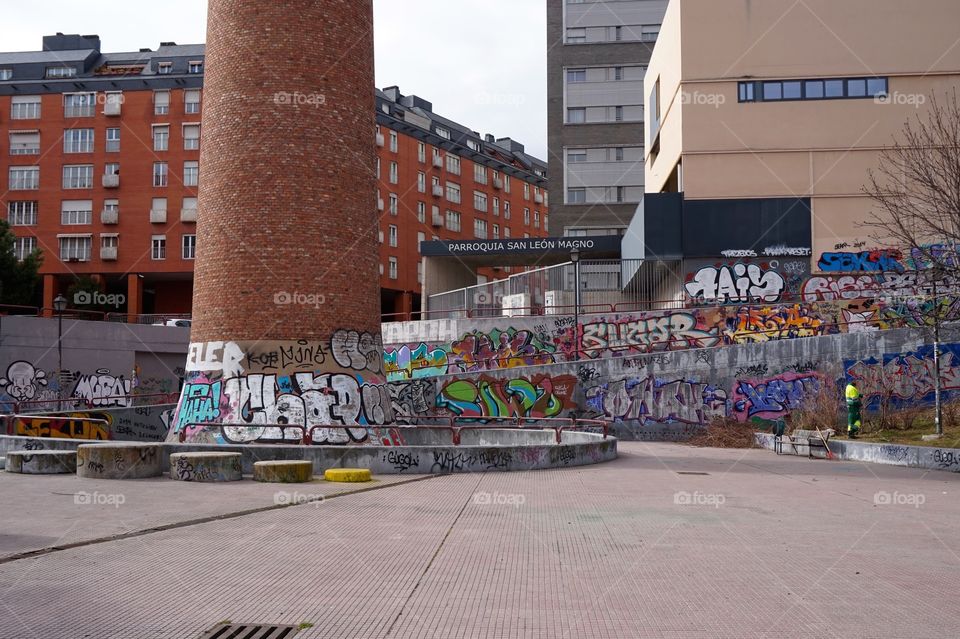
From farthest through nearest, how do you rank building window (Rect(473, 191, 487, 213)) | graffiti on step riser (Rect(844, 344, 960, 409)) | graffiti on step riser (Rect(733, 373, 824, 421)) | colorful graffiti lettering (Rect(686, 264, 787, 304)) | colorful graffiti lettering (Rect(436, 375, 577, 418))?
building window (Rect(473, 191, 487, 213))
colorful graffiti lettering (Rect(686, 264, 787, 304))
colorful graffiti lettering (Rect(436, 375, 577, 418))
graffiti on step riser (Rect(733, 373, 824, 421))
graffiti on step riser (Rect(844, 344, 960, 409))

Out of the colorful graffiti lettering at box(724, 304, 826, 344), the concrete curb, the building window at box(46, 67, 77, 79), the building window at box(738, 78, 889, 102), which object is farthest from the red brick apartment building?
the concrete curb

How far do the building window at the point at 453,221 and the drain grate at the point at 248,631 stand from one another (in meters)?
72.8

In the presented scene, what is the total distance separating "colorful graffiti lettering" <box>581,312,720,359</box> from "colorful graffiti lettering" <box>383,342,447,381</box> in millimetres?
6026

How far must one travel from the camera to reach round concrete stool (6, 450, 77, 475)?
15.6 metres

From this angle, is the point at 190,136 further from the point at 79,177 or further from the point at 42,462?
the point at 42,462

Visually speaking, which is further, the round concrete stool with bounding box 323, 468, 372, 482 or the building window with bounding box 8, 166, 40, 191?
the building window with bounding box 8, 166, 40, 191

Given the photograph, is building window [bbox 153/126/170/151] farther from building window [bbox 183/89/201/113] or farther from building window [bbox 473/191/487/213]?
building window [bbox 473/191/487/213]

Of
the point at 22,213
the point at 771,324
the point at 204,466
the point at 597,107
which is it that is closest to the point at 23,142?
the point at 22,213

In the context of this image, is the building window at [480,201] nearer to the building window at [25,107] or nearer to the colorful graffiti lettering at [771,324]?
the building window at [25,107]

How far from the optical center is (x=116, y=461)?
592 inches

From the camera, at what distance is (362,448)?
16.3 metres

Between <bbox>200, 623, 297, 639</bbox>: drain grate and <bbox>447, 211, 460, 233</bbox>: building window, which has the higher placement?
<bbox>447, 211, 460, 233</bbox>: building window

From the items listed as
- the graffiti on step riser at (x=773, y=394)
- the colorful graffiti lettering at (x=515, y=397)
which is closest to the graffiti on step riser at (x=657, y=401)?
the graffiti on step riser at (x=773, y=394)

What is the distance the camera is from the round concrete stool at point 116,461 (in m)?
15.0
